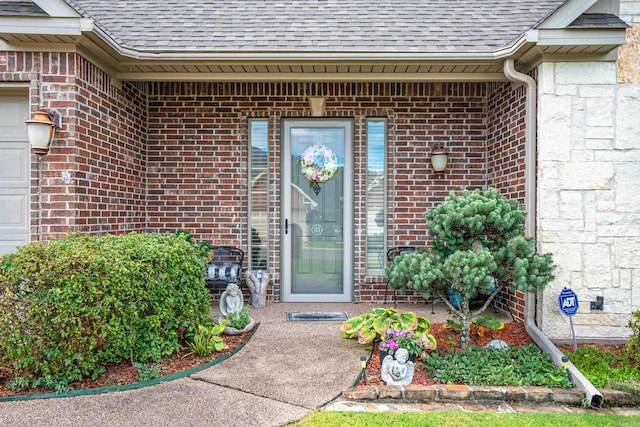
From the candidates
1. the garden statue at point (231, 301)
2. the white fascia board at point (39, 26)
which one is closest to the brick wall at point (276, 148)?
the garden statue at point (231, 301)

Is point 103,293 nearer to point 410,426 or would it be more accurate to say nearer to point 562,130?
point 410,426

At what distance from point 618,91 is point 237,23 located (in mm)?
3953

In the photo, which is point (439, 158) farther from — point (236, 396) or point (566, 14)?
point (236, 396)

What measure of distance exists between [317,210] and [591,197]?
116 inches

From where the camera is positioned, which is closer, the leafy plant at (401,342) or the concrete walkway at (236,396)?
the concrete walkway at (236,396)

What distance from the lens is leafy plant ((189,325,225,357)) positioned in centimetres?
358

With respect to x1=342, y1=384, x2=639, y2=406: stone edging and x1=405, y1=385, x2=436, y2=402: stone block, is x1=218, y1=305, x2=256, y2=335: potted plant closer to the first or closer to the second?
x1=342, y1=384, x2=639, y2=406: stone edging

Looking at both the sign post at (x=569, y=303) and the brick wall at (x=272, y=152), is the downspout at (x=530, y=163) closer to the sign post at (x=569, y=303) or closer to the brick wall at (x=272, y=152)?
the sign post at (x=569, y=303)

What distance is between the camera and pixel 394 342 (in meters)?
3.29

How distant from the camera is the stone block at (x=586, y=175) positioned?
13.2 feet

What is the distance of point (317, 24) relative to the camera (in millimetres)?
4977

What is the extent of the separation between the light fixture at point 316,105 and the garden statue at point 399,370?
3.19 metres

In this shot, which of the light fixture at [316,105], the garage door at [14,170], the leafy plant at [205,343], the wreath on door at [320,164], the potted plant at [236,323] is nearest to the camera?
the leafy plant at [205,343]

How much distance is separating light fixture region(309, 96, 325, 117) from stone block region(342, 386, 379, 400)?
3406 millimetres
